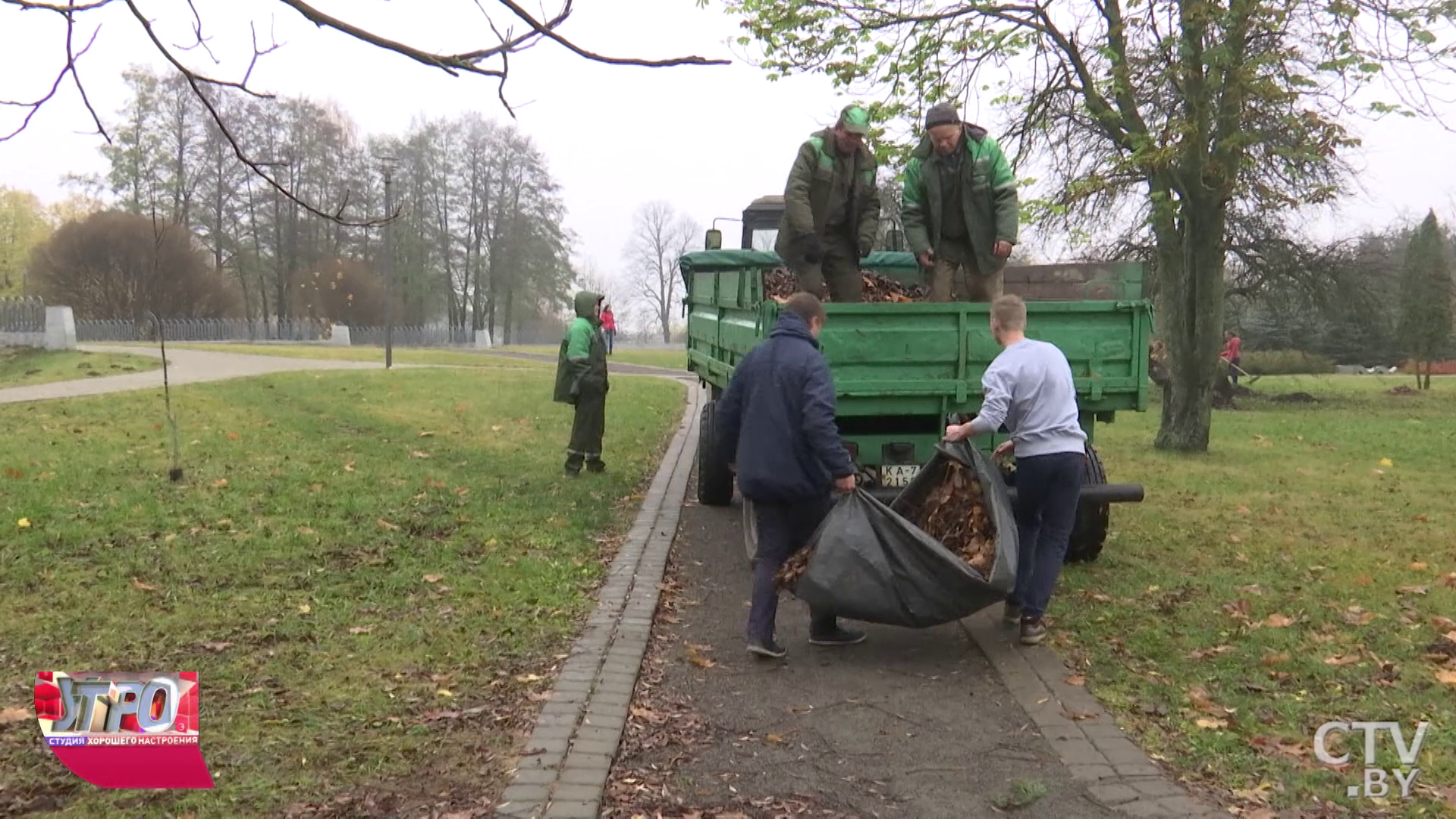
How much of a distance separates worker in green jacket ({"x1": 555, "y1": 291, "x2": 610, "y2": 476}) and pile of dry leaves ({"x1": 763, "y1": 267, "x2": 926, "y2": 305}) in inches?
84.0

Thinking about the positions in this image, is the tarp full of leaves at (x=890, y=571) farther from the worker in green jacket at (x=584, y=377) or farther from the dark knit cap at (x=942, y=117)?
the worker in green jacket at (x=584, y=377)

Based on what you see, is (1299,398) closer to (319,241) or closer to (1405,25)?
(1405,25)

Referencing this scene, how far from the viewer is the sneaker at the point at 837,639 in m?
5.87

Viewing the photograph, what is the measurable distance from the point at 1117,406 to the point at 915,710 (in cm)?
276

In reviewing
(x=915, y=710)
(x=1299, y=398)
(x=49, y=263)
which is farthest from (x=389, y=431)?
(x=49, y=263)

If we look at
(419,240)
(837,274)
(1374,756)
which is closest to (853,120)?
(837,274)

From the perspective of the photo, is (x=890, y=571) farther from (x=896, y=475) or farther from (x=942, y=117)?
(x=942, y=117)

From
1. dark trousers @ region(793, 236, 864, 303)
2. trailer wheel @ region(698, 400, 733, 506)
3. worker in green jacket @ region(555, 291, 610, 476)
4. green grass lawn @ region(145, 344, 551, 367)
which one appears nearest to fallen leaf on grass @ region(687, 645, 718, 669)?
dark trousers @ region(793, 236, 864, 303)

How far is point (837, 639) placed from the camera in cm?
588

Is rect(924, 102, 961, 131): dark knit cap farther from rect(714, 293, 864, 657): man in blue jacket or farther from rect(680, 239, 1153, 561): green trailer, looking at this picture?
rect(714, 293, 864, 657): man in blue jacket

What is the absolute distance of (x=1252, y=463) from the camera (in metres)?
13.9

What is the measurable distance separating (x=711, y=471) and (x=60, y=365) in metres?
17.5

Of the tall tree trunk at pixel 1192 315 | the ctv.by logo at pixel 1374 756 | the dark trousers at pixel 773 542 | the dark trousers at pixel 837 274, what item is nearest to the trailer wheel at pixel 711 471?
the dark trousers at pixel 837 274

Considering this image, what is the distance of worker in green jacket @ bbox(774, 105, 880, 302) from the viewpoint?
287 inches
